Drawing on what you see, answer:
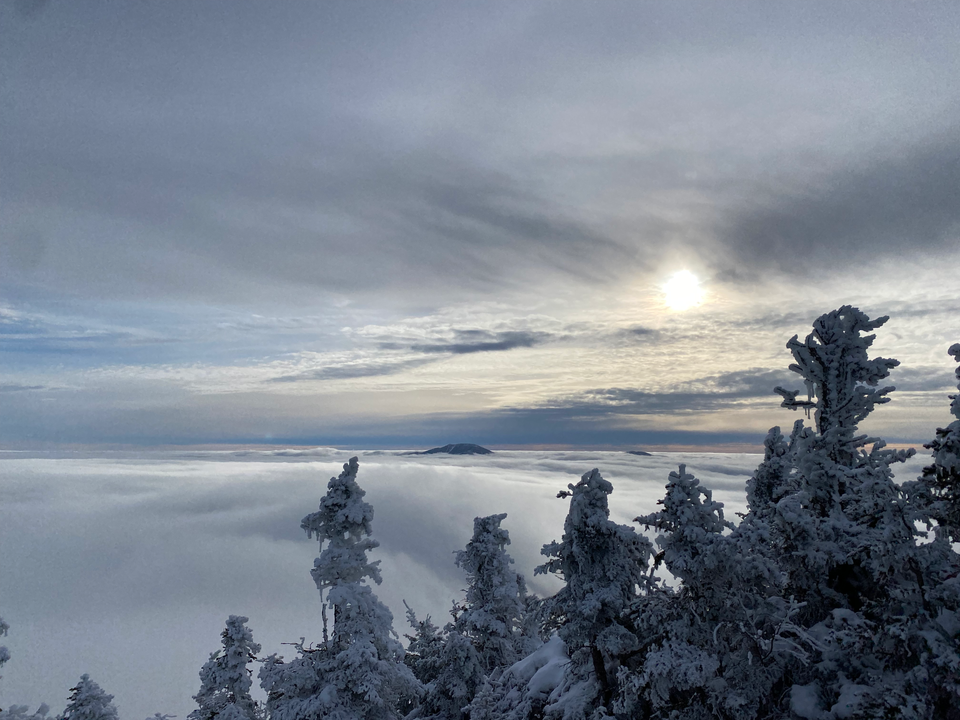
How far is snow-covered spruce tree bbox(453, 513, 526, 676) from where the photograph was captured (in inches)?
1177

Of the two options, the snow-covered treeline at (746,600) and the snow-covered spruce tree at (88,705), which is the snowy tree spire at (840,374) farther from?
the snow-covered spruce tree at (88,705)

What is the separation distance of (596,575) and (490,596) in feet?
47.2

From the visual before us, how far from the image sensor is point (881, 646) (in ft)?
40.8

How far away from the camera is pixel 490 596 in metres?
30.1

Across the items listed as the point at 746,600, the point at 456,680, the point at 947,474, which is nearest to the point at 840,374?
the point at 947,474

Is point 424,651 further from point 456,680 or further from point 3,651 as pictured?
point 3,651

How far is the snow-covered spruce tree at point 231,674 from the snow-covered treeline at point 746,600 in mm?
2870

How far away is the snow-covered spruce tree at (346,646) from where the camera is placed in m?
19.4

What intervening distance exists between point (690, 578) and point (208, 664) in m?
26.5

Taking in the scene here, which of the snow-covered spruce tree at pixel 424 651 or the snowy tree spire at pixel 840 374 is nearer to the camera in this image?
the snowy tree spire at pixel 840 374

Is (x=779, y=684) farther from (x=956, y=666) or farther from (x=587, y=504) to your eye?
(x=587, y=504)

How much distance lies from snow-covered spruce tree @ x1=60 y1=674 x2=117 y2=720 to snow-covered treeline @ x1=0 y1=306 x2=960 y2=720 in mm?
2619

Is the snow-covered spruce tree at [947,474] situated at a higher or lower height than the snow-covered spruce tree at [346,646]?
higher

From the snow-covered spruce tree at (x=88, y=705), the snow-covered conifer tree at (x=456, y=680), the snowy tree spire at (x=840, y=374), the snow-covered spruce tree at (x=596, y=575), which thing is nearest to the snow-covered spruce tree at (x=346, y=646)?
the snow-covered spruce tree at (x=596, y=575)
